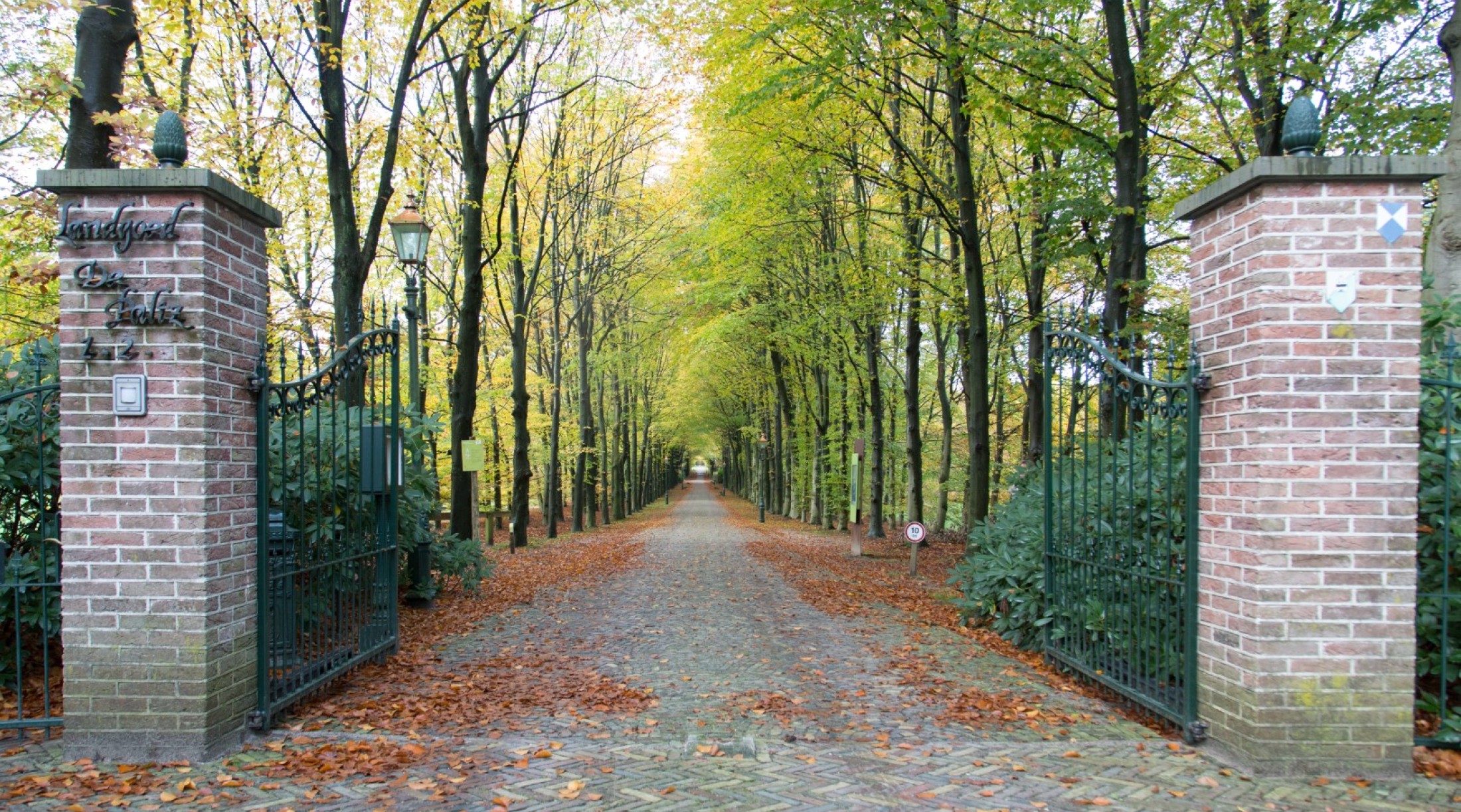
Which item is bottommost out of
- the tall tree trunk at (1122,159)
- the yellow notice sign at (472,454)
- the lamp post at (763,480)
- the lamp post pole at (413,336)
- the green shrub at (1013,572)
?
the lamp post at (763,480)

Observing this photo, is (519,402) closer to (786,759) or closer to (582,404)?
(582,404)

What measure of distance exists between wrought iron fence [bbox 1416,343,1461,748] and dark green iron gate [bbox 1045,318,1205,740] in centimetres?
110

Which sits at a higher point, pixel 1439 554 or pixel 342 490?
pixel 342 490

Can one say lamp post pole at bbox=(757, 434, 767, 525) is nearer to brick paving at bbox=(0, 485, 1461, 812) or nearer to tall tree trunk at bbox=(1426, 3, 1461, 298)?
brick paving at bbox=(0, 485, 1461, 812)

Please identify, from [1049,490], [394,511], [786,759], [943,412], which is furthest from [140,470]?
[943,412]

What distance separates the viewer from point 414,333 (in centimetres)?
973

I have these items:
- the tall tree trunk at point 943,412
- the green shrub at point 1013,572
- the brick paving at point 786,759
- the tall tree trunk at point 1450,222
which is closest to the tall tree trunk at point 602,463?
the tall tree trunk at point 943,412

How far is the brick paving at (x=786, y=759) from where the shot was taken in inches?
150

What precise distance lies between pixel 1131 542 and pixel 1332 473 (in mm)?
1223

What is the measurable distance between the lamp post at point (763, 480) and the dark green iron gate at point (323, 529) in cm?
2506

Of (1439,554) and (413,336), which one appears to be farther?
(413,336)

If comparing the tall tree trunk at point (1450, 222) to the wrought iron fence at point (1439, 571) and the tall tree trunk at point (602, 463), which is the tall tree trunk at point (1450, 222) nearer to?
the wrought iron fence at point (1439, 571)

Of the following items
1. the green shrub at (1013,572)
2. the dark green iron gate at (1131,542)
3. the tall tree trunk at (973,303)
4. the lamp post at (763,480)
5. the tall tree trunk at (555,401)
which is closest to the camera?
the dark green iron gate at (1131,542)

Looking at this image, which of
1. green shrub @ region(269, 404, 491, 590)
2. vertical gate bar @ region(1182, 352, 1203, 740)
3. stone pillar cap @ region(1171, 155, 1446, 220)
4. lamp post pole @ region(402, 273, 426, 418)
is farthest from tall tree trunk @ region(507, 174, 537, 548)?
stone pillar cap @ region(1171, 155, 1446, 220)
